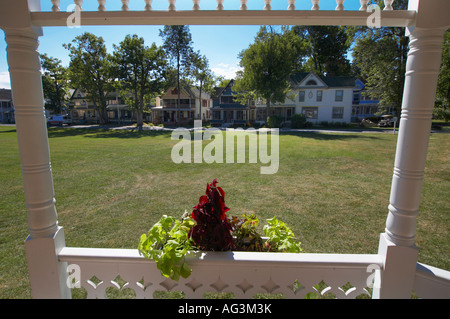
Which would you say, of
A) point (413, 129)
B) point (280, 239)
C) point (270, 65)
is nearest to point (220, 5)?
point (413, 129)

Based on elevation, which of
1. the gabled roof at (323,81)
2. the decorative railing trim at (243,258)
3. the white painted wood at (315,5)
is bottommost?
the decorative railing trim at (243,258)

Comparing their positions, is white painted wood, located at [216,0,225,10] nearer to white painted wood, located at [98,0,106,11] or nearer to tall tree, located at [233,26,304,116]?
white painted wood, located at [98,0,106,11]

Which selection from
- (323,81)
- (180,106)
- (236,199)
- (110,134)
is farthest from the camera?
(180,106)

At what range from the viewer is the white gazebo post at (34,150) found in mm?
1751

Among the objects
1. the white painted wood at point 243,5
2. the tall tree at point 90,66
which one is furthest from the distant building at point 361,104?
the white painted wood at point 243,5

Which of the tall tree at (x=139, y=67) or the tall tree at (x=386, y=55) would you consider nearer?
the tall tree at (x=386, y=55)

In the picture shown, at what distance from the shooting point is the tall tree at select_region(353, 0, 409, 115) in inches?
911

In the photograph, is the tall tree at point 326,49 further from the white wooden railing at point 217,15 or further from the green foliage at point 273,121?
the white wooden railing at point 217,15

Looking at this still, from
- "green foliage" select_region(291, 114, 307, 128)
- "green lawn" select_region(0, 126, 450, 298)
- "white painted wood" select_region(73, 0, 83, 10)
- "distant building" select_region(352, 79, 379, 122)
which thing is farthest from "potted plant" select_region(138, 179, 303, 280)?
"distant building" select_region(352, 79, 379, 122)

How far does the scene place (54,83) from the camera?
4034cm

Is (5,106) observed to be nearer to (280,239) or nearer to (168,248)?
(168,248)

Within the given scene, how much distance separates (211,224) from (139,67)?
102 ft

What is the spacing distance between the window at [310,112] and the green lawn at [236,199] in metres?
23.4
